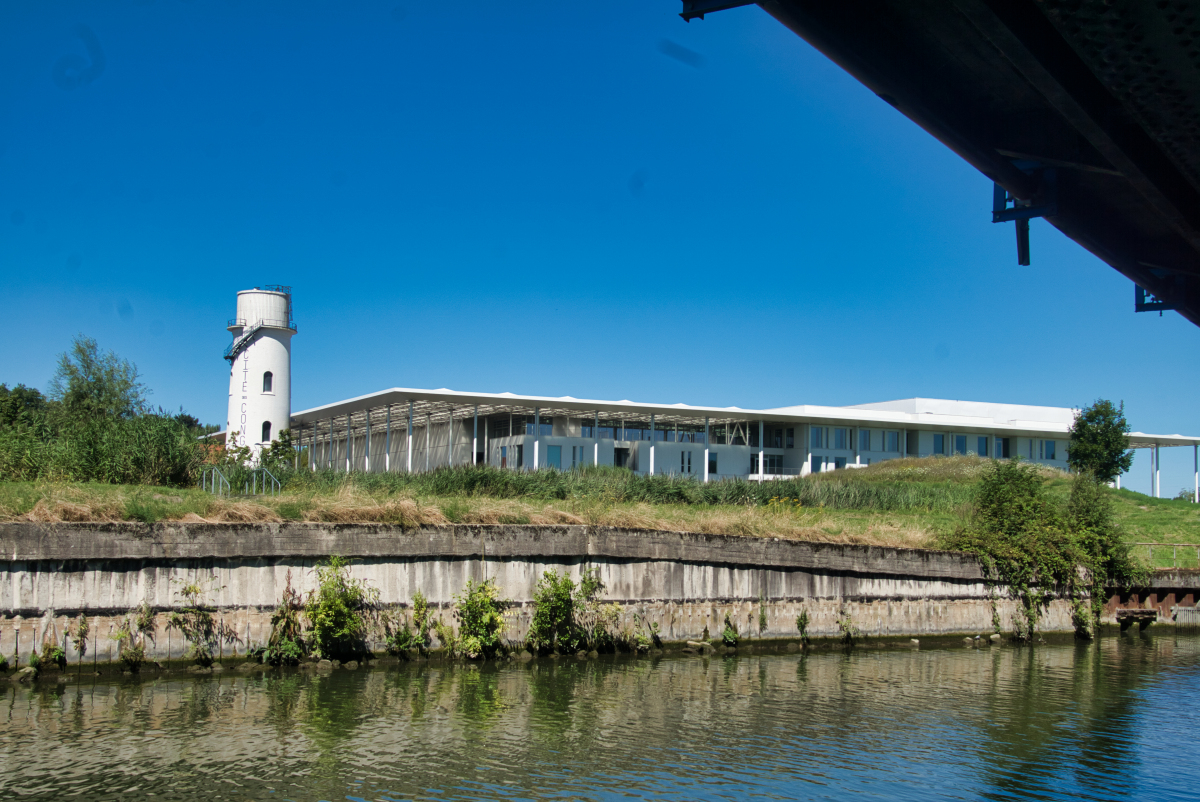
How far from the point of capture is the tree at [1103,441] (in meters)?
50.6

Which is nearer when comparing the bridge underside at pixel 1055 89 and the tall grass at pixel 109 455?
the bridge underside at pixel 1055 89

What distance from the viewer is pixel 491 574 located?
46.2ft

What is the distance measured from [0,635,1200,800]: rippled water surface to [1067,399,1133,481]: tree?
40.6 meters

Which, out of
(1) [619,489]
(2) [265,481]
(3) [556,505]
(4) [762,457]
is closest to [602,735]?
(3) [556,505]

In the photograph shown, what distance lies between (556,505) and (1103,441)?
4477 centimetres

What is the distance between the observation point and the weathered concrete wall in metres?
11.8

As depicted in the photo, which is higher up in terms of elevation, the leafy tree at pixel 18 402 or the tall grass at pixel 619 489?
the leafy tree at pixel 18 402

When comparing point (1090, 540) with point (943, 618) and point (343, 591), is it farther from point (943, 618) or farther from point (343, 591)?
point (343, 591)

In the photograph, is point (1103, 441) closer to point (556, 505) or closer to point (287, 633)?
point (556, 505)

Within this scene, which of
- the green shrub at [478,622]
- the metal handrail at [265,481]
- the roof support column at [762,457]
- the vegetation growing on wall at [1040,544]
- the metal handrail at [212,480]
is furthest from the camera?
the roof support column at [762,457]

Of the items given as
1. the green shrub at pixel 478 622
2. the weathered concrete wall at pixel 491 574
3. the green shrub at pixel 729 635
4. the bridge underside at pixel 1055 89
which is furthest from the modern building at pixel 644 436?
the bridge underside at pixel 1055 89

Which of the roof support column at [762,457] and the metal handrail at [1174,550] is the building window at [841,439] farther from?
the metal handrail at [1174,550]

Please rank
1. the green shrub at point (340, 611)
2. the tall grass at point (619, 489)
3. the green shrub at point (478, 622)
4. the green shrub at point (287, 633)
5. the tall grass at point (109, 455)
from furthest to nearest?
1. the tall grass at point (619, 489)
2. the tall grass at point (109, 455)
3. the green shrub at point (478, 622)
4. the green shrub at point (340, 611)
5. the green shrub at point (287, 633)

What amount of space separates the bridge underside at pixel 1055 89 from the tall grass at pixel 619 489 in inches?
422
